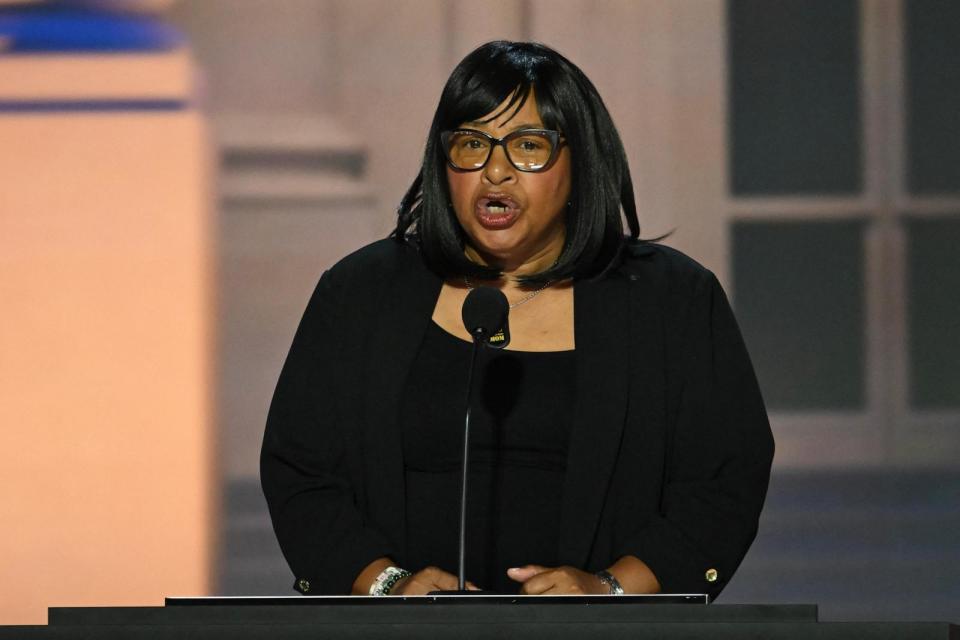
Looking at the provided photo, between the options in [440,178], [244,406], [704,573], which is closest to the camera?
[704,573]

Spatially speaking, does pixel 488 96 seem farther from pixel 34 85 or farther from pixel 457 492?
pixel 34 85

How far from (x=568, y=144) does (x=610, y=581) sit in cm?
64

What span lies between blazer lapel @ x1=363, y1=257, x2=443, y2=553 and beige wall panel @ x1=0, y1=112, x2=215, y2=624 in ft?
5.75

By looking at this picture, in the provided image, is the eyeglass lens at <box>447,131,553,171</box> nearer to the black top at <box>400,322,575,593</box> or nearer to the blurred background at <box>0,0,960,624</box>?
the black top at <box>400,322,575,593</box>

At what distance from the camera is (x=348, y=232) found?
4109mm

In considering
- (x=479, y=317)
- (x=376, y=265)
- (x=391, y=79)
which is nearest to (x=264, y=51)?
(x=391, y=79)

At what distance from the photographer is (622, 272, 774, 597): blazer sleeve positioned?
228 centimetres

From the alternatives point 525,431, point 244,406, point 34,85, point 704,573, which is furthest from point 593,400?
point 34,85

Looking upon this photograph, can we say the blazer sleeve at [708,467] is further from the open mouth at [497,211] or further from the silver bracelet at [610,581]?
the open mouth at [497,211]

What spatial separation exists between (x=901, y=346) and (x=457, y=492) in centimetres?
226

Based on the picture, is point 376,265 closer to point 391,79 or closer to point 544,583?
point 544,583

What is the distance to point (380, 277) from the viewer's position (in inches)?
97.2

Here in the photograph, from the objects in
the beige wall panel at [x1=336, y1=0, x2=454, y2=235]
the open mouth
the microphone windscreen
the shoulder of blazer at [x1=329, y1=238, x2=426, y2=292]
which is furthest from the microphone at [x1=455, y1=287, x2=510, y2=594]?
the beige wall panel at [x1=336, y1=0, x2=454, y2=235]

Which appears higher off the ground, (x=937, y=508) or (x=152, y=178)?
(x=152, y=178)
